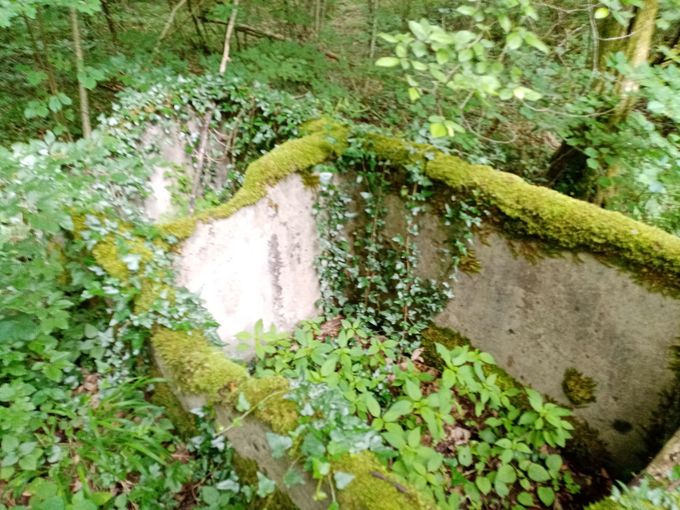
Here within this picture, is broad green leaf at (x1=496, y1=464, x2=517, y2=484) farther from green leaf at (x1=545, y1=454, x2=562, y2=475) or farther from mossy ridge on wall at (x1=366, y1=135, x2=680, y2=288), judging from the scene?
mossy ridge on wall at (x1=366, y1=135, x2=680, y2=288)

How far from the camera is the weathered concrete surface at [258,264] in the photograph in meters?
3.51

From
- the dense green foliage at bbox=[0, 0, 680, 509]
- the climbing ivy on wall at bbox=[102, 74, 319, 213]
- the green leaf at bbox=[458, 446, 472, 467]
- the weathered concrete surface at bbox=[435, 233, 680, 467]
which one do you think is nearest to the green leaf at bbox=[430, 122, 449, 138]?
the dense green foliage at bbox=[0, 0, 680, 509]

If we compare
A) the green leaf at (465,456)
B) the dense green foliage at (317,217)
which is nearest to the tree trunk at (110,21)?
the dense green foliage at (317,217)

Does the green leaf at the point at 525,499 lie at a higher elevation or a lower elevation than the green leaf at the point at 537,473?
lower

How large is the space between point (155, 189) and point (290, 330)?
1.85 meters

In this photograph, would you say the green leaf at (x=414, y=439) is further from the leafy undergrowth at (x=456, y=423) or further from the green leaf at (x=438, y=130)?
the green leaf at (x=438, y=130)

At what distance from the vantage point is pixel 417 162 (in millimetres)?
3828

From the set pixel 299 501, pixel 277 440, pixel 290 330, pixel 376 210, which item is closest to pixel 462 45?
pixel 376 210

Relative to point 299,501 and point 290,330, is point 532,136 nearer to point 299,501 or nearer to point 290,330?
point 290,330

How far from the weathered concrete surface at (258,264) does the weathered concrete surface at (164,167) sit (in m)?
0.87

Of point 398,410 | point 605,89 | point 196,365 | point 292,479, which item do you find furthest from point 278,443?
point 605,89

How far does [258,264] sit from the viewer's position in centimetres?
397

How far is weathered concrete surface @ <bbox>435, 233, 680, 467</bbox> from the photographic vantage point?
10.3 ft

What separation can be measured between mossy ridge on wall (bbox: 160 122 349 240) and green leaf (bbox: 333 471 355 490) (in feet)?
7.21
